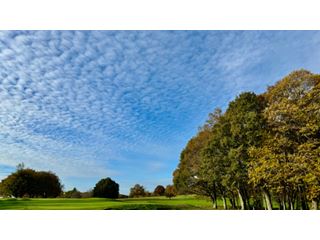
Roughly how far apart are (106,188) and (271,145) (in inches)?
209

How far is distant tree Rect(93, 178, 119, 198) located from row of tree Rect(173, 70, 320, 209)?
106 inches

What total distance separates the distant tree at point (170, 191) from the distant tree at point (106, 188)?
5.78ft

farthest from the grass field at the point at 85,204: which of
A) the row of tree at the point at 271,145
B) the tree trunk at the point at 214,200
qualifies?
the tree trunk at the point at 214,200

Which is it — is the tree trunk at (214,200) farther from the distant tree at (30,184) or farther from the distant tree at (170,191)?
the distant tree at (30,184)

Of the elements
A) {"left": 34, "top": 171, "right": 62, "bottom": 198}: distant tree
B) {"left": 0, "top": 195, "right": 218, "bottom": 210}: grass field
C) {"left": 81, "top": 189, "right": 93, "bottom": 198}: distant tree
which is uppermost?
{"left": 34, "top": 171, "right": 62, "bottom": 198}: distant tree

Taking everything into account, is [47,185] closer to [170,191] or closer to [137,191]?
[137,191]

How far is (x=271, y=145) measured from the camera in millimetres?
9789

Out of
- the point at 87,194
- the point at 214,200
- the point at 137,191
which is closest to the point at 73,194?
the point at 87,194

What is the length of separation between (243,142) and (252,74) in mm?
2205

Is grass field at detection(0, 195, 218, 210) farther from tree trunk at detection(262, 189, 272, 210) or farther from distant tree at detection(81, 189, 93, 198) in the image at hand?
tree trunk at detection(262, 189, 272, 210)

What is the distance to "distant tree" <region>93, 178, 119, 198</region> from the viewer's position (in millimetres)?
9875

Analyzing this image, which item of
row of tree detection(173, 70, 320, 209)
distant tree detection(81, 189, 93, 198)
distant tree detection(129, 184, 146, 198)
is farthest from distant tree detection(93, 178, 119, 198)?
row of tree detection(173, 70, 320, 209)
